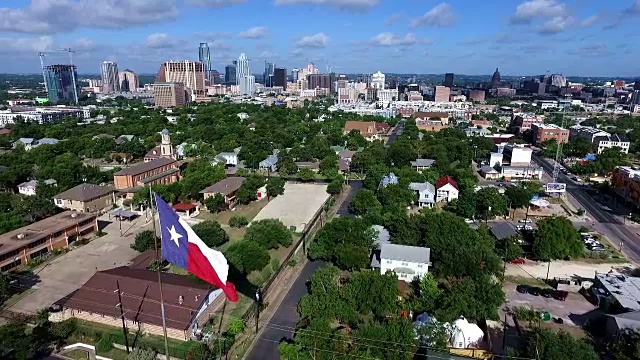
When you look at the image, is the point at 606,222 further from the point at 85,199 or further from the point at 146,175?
the point at 85,199

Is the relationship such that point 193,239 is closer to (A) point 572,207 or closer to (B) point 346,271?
(B) point 346,271

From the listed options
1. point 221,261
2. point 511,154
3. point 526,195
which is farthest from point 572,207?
point 221,261

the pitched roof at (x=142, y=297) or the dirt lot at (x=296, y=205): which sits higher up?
the pitched roof at (x=142, y=297)

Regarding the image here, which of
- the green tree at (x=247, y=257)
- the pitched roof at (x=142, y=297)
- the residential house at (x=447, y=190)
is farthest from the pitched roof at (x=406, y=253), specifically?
the residential house at (x=447, y=190)

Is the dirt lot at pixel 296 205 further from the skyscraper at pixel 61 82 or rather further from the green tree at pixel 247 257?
the skyscraper at pixel 61 82

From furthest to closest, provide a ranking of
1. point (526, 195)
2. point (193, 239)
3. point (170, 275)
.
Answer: point (526, 195), point (170, 275), point (193, 239)

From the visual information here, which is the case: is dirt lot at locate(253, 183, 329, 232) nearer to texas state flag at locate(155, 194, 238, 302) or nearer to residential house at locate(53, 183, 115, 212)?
residential house at locate(53, 183, 115, 212)
